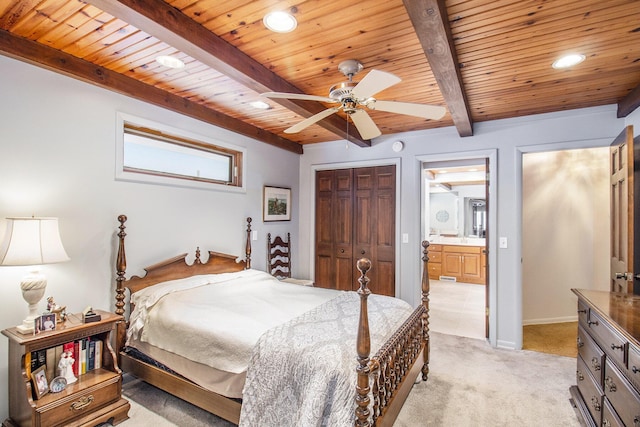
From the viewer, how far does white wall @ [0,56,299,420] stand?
6.86 feet

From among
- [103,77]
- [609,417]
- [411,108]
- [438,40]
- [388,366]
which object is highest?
[103,77]

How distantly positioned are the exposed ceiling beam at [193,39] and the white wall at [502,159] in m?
2.00

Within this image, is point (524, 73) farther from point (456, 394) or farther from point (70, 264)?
point (70, 264)

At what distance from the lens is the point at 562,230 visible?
4.31 m

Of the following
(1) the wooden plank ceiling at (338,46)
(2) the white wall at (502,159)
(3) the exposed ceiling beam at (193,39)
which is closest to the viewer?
(3) the exposed ceiling beam at (193,39)

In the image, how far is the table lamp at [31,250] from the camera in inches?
73.7

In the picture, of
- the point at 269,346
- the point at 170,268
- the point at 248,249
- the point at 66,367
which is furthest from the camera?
the point at 248,249

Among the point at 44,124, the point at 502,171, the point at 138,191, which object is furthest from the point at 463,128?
the point at 44,124

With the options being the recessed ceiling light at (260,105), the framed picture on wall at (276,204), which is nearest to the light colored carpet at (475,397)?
the framed picture on wall at (276,204)

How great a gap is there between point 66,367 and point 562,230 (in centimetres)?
542

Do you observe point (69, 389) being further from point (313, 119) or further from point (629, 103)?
point (629, 103)

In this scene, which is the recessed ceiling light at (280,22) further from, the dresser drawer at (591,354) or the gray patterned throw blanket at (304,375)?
the dresser drawer at (591,354)

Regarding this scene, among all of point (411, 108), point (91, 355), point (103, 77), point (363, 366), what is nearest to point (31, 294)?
point (91, 355)

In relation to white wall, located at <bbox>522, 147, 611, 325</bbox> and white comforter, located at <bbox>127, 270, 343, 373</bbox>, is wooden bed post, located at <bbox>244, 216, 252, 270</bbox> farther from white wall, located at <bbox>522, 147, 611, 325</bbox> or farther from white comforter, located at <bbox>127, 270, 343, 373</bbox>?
white wall, located at <bbox>522, 147, 611, 325</bbox>
